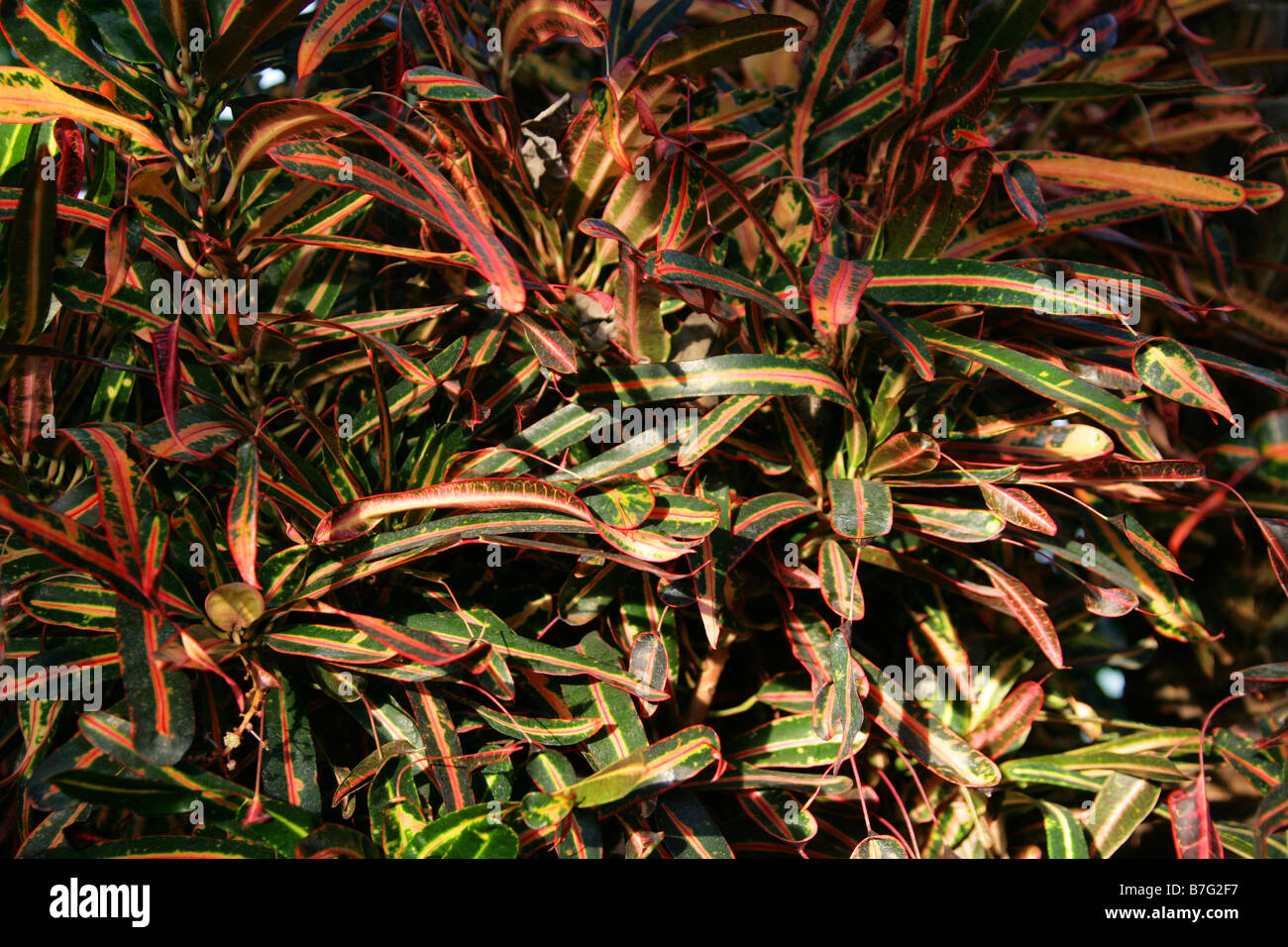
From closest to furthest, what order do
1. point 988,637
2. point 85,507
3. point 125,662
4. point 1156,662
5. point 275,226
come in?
point 125,662 < point 85,507 < point 275,226 < point 988,637 < point 1156,662

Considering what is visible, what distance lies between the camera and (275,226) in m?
0.80

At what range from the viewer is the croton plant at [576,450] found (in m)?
0.67

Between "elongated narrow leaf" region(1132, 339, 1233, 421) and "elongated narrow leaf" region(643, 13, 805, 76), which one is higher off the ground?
"elongated narrow leaf" region(643, 13, 805, 76)

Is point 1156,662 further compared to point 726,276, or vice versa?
point 1156,662

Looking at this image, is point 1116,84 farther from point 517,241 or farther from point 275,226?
point 275,226

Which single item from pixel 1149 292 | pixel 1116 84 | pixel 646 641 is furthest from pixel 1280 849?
pixel 1116 84

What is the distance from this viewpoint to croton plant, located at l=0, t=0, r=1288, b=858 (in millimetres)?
675

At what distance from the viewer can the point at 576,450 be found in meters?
0.79

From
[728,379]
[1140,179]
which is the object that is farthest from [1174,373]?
[728,379]

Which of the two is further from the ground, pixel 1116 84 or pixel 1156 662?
pixel 1116 84

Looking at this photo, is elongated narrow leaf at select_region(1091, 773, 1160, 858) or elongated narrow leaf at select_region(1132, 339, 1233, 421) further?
elongated narrow leaf at select_region(1091, 773, 1160, 858)

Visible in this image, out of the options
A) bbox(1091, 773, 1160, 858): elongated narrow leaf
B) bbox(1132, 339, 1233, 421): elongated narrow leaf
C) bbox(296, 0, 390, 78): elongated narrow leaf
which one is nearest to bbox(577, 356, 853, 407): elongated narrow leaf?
bbox(1132, 339, 1233, 421): elongated narrow leaf

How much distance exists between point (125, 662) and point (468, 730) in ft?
0.90

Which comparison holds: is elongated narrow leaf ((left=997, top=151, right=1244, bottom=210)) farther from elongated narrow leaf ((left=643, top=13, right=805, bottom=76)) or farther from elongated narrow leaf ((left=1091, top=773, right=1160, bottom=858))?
elongated narrow leaf ((left=1091, top=773, right=1160, bottom=858))
